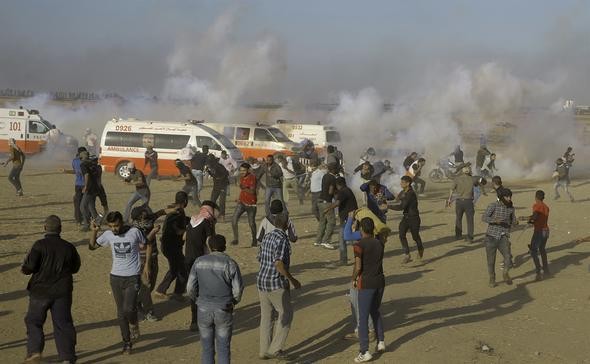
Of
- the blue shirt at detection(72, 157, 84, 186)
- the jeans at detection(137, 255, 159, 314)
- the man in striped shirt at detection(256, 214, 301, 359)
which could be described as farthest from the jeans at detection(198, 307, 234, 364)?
the blue shirt at detection(72, 157, 84, 186)

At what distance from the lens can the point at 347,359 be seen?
9688 millimetres

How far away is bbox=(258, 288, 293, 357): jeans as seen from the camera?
29.9 ft

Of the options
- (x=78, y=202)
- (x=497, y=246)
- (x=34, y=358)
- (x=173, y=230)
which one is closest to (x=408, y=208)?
(x=497, y=246)

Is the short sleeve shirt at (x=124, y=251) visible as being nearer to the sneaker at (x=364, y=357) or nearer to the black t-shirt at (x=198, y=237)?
the black t-shirt at (x=198, y=237)

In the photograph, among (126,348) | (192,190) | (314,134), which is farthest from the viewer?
(314,134)

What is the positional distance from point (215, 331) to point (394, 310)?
4.28 metres

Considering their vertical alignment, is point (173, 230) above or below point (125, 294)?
above

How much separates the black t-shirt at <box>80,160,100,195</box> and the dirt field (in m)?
0.96

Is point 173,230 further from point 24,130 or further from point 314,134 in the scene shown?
point 24,130

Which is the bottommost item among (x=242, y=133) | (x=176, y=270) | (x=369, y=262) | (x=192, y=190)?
(x=176, y=270)

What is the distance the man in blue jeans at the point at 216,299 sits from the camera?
8055 millimetres

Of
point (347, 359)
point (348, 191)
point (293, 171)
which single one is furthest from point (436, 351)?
point (293, 171)

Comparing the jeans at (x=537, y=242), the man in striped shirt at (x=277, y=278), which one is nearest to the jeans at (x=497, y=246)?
the jeans at (x=537, y=242)

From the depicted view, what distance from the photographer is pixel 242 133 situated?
106 ft
